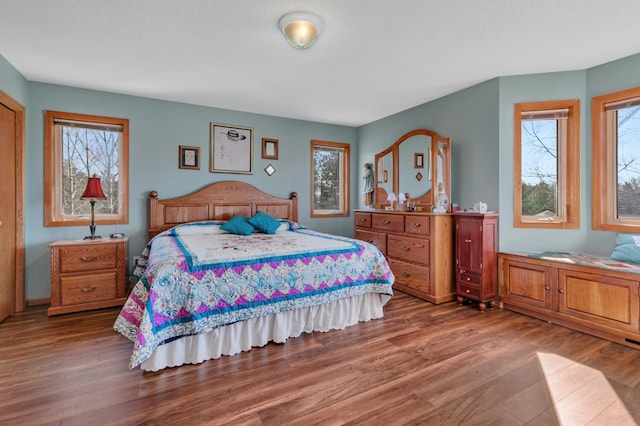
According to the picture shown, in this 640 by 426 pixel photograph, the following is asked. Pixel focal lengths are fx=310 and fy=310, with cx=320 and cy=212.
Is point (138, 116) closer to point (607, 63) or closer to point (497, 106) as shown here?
point (497, 106)

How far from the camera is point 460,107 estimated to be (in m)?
3.79

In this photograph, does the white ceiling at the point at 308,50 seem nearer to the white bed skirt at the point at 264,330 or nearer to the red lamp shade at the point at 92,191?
the red lamp shade at the point at 92,191

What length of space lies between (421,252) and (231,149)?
297 centimetres

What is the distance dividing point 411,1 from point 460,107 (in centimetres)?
204

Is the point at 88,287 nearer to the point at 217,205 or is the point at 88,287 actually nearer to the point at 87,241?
the point at 87,241

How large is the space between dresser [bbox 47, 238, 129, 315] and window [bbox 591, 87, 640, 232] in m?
4.94

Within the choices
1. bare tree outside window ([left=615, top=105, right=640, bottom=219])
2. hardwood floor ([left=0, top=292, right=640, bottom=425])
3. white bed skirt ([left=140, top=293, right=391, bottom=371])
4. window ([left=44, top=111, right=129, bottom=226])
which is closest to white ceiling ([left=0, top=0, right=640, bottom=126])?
window ([left=44, top=111, right=129, bottom=226])

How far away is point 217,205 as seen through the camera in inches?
170

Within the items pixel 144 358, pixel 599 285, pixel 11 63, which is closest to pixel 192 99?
pixel 11 63

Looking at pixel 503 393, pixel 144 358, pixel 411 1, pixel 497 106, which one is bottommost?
pixel 503 393

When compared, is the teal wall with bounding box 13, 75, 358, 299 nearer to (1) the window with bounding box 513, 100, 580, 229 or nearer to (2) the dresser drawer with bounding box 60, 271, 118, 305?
(2) the dresser drawer with bounding box 60, 271, 118, 305

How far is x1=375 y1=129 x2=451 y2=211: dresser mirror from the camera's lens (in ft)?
12.7

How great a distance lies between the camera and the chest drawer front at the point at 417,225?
3.48 m

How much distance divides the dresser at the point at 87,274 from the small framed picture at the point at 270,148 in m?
2.25
